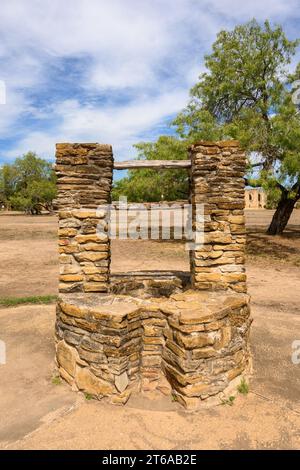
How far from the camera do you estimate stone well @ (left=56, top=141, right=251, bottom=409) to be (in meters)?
4.41

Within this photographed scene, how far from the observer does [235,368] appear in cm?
478

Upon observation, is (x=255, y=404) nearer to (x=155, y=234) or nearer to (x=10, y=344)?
(x=10, y=344)

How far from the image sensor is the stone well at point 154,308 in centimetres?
441

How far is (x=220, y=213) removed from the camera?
5441mm

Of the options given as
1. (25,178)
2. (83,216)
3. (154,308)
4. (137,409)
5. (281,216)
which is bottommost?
(137,409)

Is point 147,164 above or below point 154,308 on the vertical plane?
above

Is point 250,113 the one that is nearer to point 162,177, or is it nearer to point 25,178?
point 162,177

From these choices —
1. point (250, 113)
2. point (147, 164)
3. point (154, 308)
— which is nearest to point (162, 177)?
point (250, 113)

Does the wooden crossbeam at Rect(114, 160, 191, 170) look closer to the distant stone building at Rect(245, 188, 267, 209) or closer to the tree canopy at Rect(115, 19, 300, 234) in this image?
the tree canopy at Rect(115, 19, 300, 234)

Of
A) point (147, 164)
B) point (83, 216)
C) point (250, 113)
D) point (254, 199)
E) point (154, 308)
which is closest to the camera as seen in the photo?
point (154, 308)

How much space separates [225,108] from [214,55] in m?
2.76

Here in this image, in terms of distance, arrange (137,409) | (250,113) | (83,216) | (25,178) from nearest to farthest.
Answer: (137,409) → (83,216) → (250,113) → (25,178)

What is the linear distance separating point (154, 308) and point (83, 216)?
1.92 m

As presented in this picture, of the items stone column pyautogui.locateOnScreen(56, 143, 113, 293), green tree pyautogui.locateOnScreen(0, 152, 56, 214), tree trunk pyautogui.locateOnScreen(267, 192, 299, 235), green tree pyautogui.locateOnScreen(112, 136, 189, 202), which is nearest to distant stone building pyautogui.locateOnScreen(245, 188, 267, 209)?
green tree pyautogui.locateOnScreen(0, 152, 56, 214)
